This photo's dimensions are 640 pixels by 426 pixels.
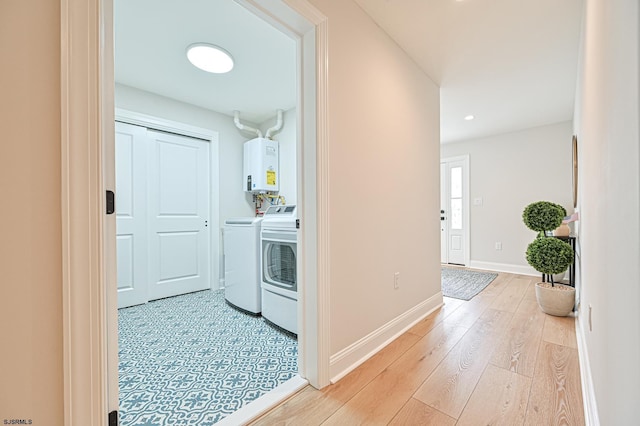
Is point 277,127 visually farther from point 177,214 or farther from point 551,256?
point 551,256

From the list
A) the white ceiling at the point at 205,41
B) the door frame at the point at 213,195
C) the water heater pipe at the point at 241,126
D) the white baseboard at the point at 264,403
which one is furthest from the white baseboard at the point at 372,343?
the water heater pipe at the point at 241,126

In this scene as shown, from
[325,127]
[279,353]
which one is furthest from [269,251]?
[325,127]

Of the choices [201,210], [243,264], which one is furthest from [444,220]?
[201,210]

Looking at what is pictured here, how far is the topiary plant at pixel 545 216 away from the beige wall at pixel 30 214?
343 cm

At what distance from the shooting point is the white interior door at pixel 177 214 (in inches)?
118

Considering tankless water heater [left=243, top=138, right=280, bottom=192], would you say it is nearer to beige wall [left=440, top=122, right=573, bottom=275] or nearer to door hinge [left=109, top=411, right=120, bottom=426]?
door hinge [left=109, top=411, right=120, bottom=426]

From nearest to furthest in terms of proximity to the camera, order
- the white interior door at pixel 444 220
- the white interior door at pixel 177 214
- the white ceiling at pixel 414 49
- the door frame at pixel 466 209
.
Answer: the white ceiling at pixel 414 49 < the white interior door at pixel 177 214 < the door frame at pixel 466 209 < the white interior door at pixel 444 220

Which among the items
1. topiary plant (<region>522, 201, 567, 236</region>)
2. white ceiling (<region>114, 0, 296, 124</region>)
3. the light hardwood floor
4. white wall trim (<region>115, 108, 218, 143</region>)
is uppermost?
white ceiling (<region>114, 0, 296, 124</region>)

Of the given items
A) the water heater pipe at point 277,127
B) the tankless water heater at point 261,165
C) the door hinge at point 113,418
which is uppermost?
the water heater pipe at point 277,127

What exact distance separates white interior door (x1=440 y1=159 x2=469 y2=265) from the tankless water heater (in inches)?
130

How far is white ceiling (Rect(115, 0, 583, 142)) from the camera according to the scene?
66.6 inches

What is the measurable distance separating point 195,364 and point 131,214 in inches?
79.0

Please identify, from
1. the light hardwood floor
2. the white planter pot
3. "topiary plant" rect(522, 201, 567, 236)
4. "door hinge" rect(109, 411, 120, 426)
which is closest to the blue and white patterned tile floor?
the light hardwood floor

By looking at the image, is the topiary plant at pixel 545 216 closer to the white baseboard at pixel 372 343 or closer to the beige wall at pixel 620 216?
the white baseboard at pixel 372 343
